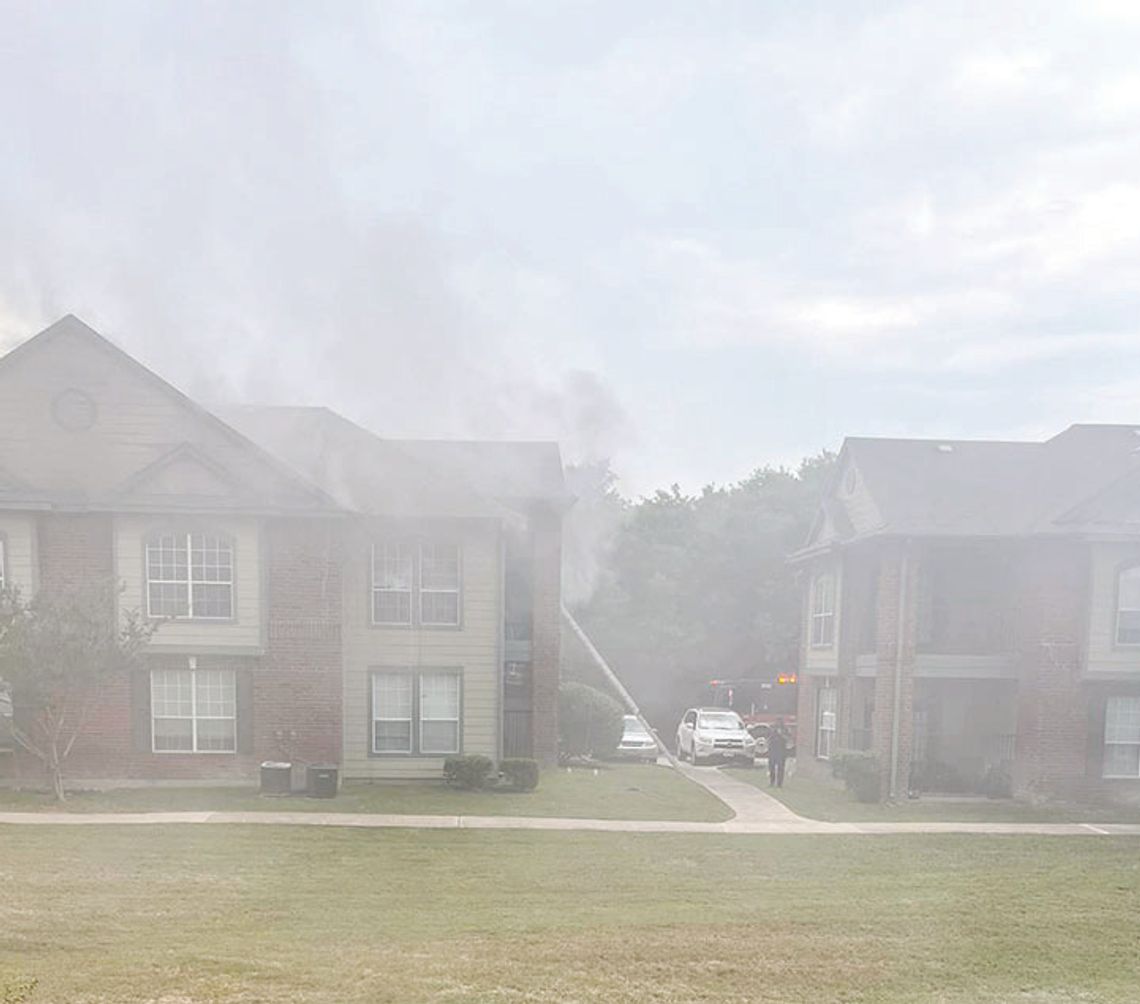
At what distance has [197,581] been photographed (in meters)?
17.3

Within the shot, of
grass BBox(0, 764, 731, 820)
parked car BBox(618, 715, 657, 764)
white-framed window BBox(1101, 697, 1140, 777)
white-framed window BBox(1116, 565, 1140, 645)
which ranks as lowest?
grass BBox(0, 764, 731, 820)

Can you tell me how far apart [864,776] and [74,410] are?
537 inches

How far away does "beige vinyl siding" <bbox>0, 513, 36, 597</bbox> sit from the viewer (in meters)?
16.8

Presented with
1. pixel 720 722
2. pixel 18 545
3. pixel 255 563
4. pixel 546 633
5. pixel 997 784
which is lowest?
pixel 997 784

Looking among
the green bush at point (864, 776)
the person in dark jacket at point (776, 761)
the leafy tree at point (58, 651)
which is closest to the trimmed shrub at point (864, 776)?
the green bush at point (864, 776)

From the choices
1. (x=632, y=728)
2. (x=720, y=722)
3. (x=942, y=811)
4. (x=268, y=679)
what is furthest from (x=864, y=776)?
(x=268, y=679)

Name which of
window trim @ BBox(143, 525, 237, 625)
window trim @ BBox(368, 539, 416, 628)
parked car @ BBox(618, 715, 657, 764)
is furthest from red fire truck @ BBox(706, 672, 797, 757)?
window trim @ BBox(143, 525, 237, 625)

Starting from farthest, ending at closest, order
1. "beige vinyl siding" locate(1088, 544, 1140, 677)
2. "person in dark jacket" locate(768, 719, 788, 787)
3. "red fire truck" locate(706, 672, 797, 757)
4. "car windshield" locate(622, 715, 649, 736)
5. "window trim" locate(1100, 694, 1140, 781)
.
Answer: "red fire truck" locate(706, 672, 797, 757) < "car windshield" locate(622, 715, 649, 736) < "person in dark jacket" locate(768, 719, 788, 787) < "window trim" locate(1100, 694, 1140, 781) < "beige vinyl siding" locate(1088, 544, 1140, 677)

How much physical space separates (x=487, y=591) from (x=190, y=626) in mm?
4696

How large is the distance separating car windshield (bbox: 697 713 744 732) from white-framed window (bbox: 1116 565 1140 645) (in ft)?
35.4

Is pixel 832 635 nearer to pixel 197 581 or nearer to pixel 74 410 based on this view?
pixel 197 581

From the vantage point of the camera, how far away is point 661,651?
108ft

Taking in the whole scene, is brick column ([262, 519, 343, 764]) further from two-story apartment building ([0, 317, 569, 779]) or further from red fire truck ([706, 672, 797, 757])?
red fire truck ([706, 672, 797, 757])

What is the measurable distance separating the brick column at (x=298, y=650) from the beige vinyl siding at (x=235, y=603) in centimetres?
20
